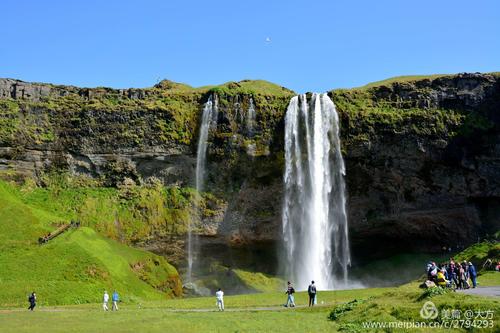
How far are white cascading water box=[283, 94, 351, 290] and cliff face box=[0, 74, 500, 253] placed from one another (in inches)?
57.1

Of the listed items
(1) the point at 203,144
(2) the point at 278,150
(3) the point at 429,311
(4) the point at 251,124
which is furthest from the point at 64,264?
(3) the point at 429,311

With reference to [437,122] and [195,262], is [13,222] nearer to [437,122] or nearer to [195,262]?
[195,262]

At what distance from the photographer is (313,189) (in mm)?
64062

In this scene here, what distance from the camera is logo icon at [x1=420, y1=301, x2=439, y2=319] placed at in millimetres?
19156

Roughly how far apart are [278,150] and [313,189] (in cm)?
646

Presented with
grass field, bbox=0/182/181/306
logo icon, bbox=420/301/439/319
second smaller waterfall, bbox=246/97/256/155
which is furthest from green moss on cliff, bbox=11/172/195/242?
logo icon, bbox=420/301/439/319

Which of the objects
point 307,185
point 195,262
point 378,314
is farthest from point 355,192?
point 378,314

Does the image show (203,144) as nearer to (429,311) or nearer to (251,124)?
(251,124)

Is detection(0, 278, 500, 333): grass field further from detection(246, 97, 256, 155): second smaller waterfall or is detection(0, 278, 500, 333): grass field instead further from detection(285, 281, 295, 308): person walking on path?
detection(246, 97, 256, 155): second smaller waterfall

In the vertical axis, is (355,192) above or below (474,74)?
below

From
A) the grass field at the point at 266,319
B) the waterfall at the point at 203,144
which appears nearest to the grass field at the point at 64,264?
the waterfall at the point at 203,144

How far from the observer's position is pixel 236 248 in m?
67.5

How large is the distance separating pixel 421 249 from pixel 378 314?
165 feet

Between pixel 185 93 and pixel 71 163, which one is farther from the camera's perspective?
pixel 185 93
